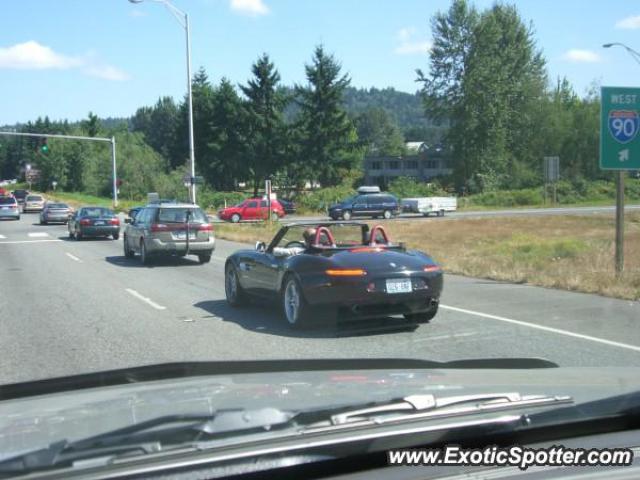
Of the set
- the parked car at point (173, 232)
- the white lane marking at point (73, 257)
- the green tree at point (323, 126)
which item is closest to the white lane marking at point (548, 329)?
the parked car at point (173, 232)

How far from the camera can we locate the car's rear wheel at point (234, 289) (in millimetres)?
11766

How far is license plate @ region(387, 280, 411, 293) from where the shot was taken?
30.4 feet

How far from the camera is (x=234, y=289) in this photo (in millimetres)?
11906

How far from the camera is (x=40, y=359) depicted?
8.09 meters

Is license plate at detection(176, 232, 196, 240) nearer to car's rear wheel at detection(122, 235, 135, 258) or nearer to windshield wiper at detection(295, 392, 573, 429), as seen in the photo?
car's rear wheel at detection(122, 235, 135, 258)

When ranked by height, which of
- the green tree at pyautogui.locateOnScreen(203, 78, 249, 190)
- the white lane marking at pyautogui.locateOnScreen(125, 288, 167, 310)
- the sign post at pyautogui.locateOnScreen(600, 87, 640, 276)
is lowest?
the white lane marking at pyautogui.locateOnScreen(125, 288, 167, 310)

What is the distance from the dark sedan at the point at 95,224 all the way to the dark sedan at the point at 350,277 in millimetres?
21074

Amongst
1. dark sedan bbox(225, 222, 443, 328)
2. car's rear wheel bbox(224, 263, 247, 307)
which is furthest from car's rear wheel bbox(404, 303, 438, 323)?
car's rear wheel bbox(224, 263, 247, 307)

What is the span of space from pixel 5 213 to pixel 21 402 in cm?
5242

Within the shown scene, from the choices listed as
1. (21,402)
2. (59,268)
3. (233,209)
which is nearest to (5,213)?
(233,209)

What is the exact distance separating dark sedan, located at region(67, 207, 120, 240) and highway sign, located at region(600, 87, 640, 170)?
2095cm

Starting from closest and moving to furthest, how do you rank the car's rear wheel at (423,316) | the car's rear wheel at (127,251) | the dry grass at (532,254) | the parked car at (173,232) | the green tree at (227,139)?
the car's rear wheel at (423,316) → the dry grass at (532,254) → the parked car at (173,232) → the car's rear wheel at (127,251) → the green tree at (227,139)

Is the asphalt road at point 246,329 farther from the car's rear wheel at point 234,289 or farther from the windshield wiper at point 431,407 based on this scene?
the windshield wiper at point 431,407

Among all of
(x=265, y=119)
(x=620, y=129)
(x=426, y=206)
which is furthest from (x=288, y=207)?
(x=620, y=129)
